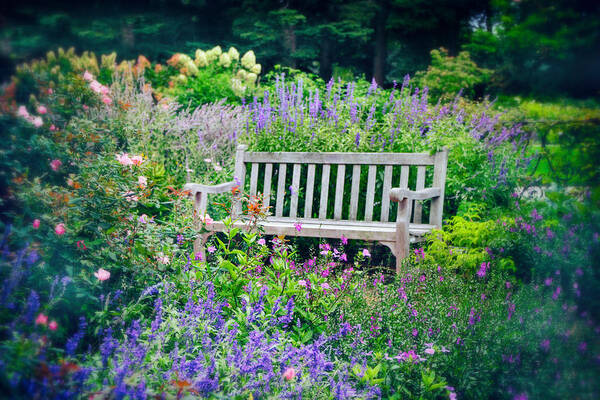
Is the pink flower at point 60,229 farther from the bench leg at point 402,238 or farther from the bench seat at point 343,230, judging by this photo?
the bench leg at point 402,238

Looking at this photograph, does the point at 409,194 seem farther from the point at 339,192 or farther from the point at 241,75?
the point at 241,75

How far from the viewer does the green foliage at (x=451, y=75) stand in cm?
286

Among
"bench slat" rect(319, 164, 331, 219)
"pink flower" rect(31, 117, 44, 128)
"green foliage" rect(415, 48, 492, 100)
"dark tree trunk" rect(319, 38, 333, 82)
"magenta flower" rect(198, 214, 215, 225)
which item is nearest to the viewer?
"pink flower" rect(31, 117, 44, 128)

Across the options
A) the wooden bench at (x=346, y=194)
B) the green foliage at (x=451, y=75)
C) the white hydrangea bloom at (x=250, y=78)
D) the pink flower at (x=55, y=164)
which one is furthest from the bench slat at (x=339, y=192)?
the white hydrangea bloom at (x=250, y=78)

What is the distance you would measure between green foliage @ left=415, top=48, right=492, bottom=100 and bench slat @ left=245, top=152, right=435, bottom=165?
2.20 ft

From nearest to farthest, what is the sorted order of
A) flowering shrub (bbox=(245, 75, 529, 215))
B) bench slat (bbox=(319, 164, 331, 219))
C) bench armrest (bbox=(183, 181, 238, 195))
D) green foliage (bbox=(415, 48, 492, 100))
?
green foliage (bbox=(415, 48, 492, 100))
bench armrest (bbox=(183, 181, 238, 195))
bench slat (bbox=(319, 164, 331, 219))
flowering shrub (bbox=(245, 75, 529, 215))

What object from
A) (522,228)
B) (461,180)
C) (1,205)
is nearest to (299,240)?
(461,180)

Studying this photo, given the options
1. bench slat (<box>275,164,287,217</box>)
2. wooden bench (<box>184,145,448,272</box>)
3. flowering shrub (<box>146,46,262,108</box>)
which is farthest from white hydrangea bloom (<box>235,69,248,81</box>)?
bench slat (<box>275,164,287,217</box>)

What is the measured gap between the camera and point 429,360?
195 centimetres

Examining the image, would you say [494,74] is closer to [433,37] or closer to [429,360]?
[433,37]

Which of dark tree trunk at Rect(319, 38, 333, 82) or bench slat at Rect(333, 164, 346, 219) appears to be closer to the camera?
bench slat at Rect(333, 164, 346, 219)

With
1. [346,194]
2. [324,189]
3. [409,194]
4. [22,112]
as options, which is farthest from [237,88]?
[22,112]

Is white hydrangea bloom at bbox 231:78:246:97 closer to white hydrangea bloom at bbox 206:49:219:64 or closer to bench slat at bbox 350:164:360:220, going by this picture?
white hydrangea bloom at bbox 206:49:219:64

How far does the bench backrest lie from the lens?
3.79 metres
